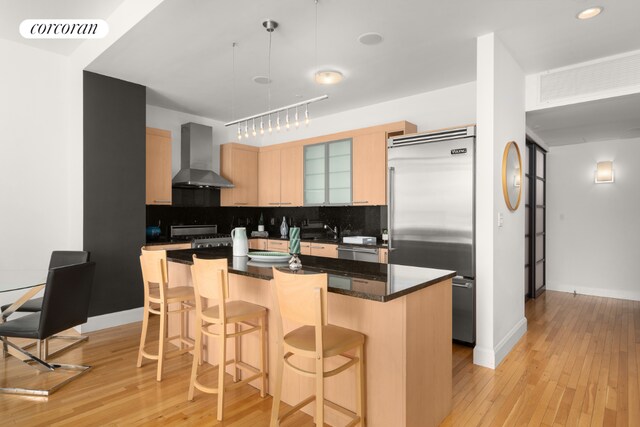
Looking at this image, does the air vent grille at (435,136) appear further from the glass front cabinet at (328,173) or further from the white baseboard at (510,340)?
the white baseboard at (510,340)

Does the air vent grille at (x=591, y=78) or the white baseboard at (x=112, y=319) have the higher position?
the air vent grille at (x=591, y=78)

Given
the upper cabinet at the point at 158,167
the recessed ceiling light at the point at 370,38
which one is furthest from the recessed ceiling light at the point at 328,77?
the upper cabinet at the point at 158,167

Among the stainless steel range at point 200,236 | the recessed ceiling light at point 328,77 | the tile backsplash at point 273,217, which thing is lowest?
the stainless steel range at point 200,236

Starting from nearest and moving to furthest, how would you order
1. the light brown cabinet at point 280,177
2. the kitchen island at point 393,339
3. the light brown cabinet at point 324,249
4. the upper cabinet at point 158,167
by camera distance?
the kitchen island at point 393,339, the upper cabinet at point 158,167, the light brown cabinet at point 324,249, the light brown cabinet at point 280,177

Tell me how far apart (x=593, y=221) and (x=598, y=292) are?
1110 mm

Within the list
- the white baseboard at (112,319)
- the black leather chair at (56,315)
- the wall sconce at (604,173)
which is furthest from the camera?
the wall sconce at (604,173)

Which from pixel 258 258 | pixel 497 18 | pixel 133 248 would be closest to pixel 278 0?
pixel 497 18

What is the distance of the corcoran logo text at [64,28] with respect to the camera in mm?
3189

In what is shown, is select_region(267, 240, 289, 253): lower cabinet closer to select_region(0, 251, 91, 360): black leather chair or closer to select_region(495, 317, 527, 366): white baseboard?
select_region(0, 251, 91, 360): black leather chair

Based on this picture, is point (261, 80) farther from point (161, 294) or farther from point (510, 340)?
point (510, 340)

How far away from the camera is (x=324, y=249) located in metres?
4.79

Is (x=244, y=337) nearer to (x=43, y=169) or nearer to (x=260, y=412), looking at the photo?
(x=260, y=412)

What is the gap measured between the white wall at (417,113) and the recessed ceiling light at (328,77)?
2.69 ft

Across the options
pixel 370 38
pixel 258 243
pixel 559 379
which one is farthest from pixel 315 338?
pixel 258 243
